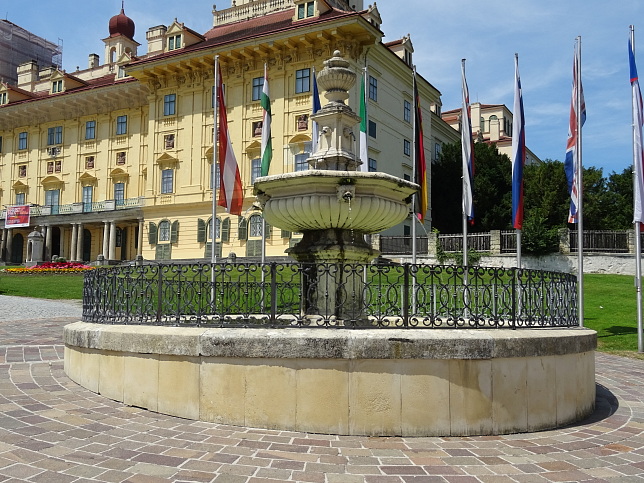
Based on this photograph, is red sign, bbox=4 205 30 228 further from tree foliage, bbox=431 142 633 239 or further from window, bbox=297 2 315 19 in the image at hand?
tree foliage, bbox=431 142 633 239

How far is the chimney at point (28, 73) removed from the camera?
191 ft

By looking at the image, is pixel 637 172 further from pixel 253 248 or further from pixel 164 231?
pixel 164 231

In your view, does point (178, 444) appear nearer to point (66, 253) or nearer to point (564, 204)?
point (564, 204)

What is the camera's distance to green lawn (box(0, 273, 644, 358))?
52.4ft

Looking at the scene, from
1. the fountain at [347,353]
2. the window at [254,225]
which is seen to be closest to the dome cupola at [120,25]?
the window at [254,225]

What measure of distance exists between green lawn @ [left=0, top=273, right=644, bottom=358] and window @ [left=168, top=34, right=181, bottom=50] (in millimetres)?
18052

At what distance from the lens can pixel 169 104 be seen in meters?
41.5

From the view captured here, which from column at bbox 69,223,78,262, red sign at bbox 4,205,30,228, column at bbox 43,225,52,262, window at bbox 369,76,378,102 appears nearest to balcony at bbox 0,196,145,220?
red sign at bbox 4,205,30,228

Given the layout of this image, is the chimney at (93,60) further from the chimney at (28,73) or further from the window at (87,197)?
the window at (87,197)

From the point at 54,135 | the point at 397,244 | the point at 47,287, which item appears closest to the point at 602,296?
the point at 397,244

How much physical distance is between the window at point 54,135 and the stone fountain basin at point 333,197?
4685 cm

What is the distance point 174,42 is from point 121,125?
29.3 ft

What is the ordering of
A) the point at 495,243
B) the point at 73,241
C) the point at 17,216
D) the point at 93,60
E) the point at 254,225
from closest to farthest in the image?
the point at 495,243 < the point at 254,225 < the point at 73,241 < the point at 17,216 < the point at 93,60

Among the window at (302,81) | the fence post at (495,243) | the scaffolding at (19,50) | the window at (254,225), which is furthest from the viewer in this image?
the scaffolding at (19,50)
